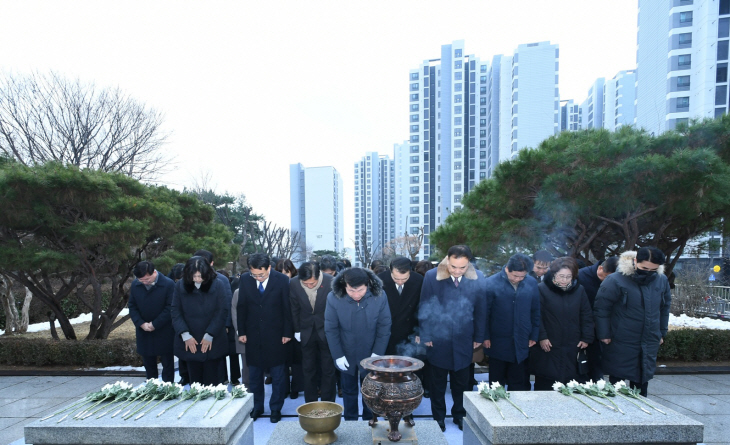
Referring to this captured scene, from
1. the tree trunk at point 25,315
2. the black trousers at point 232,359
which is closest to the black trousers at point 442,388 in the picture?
the black trousers at point 232,359

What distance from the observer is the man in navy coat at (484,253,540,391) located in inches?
143

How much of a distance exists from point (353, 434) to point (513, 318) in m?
1.87

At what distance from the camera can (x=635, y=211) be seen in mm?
5816

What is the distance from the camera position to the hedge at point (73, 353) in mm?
5711

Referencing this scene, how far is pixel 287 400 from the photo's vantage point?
4.50 m

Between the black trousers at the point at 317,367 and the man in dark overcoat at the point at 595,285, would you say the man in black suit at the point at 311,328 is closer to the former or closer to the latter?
the black trousers at the point at 317,367

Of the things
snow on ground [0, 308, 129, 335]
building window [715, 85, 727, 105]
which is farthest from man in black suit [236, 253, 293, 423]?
building window [715, 85, 727, 105]

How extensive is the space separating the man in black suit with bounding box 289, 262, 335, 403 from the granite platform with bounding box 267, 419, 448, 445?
0.86 m

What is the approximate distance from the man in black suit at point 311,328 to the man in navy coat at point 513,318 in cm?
165

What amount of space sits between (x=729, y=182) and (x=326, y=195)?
54.9 metres

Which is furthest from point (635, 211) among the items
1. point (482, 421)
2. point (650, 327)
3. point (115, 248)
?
point (115, 248)

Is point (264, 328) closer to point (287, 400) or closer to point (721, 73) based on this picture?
point (287, 400)

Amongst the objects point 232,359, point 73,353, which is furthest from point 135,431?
point 73,353

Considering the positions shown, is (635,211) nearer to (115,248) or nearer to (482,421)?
(482,421)
